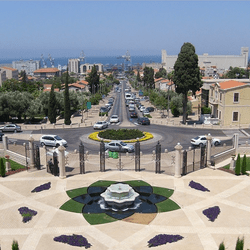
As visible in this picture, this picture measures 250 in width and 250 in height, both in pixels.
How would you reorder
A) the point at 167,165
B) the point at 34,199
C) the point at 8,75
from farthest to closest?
the point at 8,75, the point at 167,165, the point at 34,199

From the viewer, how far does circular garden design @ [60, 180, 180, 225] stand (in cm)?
2102

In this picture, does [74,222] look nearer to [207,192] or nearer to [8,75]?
[207,192]

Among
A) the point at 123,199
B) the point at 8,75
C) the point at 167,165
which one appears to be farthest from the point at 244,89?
the point at 8,75

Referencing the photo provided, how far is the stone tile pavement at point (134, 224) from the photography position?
59.2 ft

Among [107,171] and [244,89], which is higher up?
[244,89]

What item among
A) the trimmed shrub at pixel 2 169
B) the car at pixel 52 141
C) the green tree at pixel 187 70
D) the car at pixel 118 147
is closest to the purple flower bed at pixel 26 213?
the trimmed shrub at pixel 2 169

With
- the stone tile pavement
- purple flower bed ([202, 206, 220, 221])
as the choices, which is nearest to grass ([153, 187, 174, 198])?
the stone tile pavement

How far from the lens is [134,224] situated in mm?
20031

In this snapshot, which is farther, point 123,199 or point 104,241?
point 123,199

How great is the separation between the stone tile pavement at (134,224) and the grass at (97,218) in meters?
0.38

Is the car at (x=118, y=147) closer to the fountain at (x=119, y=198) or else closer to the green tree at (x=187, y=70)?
the fountain at (x=119, y=198)

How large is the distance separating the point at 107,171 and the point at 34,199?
27.0ft

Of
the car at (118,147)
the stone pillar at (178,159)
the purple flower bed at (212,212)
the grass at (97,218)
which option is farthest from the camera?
the car at (118,147)

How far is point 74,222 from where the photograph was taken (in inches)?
802
